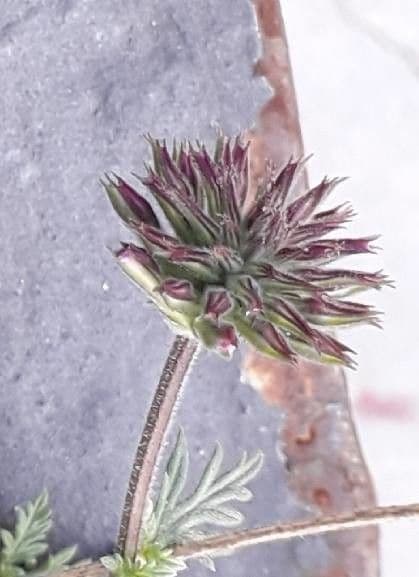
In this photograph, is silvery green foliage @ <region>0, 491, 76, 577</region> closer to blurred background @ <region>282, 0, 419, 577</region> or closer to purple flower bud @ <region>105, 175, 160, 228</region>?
purple flower bud @ <region>105, 175, 160, 228</region>

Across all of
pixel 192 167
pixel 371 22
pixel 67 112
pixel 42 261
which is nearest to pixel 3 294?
pixel 42 261

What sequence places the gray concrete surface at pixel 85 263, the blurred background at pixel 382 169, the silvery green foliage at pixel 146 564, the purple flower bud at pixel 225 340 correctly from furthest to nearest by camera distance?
the blurred background at pixel 382 169, the gray concrete surface at pixel 85 263, the silvery green foliage at pixel 146 564, the purple flower bud at pixel 225 340

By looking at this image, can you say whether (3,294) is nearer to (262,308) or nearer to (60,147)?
(60,147)

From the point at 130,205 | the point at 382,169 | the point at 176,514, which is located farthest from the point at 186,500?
the point at 382,169

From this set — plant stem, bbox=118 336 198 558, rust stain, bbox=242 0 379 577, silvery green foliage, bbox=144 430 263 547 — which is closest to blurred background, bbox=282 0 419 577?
rust stain, bbox=242 0 379 577

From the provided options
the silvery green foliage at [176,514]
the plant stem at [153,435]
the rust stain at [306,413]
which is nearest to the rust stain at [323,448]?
the rust stain at [306,413]

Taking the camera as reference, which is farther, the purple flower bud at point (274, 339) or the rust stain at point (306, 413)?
the rust stain at point (306, 413)

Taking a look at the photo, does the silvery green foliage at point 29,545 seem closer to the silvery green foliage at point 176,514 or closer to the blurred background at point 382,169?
the silvery green foliage at point 176,514
